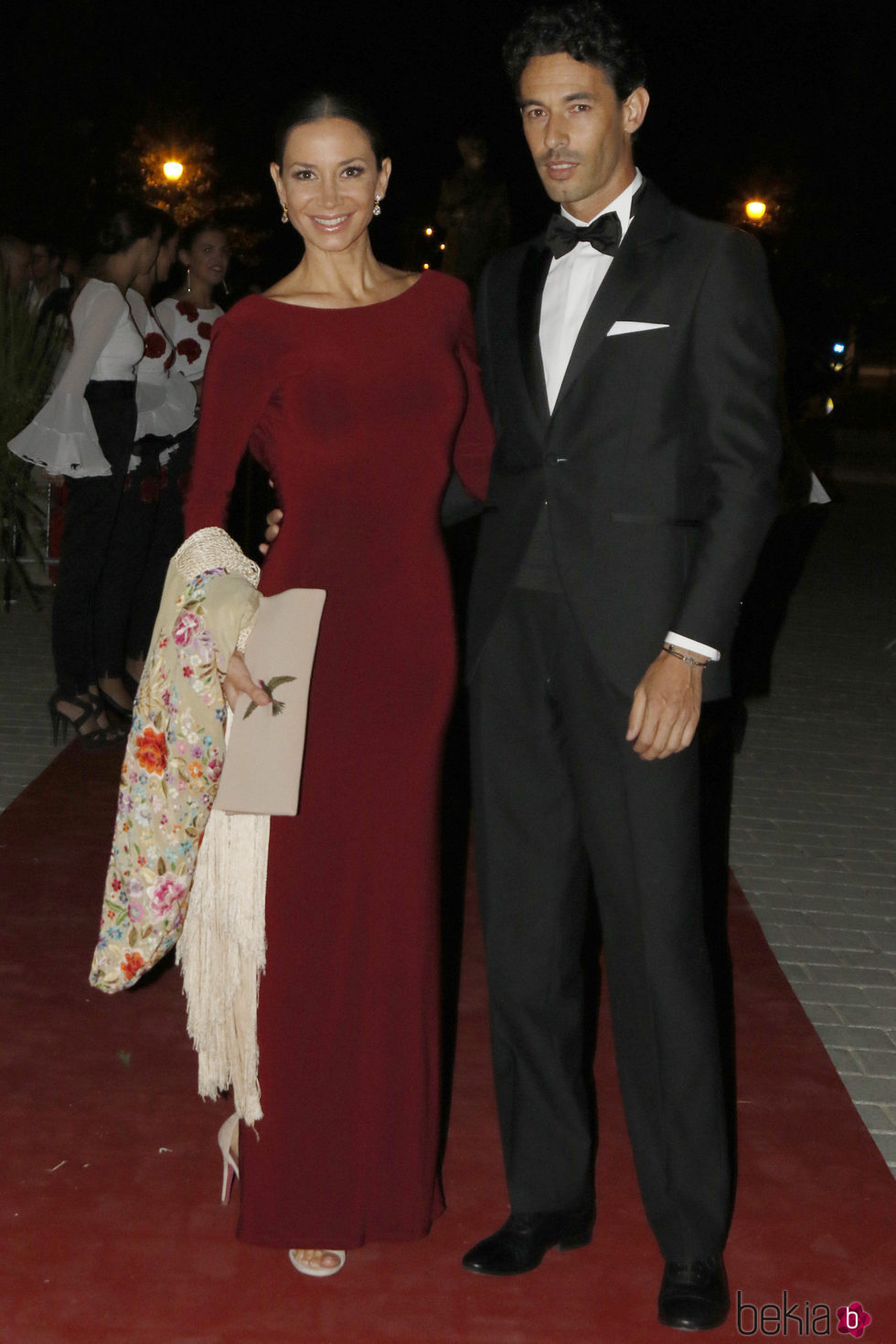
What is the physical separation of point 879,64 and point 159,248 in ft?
93.6

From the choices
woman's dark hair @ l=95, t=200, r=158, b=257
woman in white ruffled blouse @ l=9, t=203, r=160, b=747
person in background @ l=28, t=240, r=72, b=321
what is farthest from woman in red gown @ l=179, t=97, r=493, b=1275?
person in background @ l=28, t=240, r=72, b=321

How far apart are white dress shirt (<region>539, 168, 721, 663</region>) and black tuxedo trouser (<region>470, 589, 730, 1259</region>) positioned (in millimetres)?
419

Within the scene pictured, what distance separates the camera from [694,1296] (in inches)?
117

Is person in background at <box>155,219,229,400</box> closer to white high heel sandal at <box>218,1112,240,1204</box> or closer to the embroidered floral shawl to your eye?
the embroidered floral shawl

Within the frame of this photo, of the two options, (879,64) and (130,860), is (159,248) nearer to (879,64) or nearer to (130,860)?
(130,860)

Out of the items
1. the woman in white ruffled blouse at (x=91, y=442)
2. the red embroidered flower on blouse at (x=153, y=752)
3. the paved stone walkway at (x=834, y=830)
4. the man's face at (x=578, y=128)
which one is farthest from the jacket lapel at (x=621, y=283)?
the woman in white ruffled blouse at (x=91, y=442)

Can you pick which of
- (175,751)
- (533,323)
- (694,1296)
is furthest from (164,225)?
(694,1296)

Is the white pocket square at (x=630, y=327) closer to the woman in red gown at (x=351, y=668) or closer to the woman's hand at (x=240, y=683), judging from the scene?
the woman in red gown at (x=351, y=668)

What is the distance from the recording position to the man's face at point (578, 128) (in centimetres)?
281

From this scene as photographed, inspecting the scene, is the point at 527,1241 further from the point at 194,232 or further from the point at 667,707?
the point at 194,232

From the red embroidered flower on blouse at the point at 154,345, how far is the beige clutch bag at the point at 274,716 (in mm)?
4642

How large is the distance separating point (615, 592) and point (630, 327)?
462 mm

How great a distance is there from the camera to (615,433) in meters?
2.83

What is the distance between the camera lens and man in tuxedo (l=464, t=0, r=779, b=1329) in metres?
2.79
